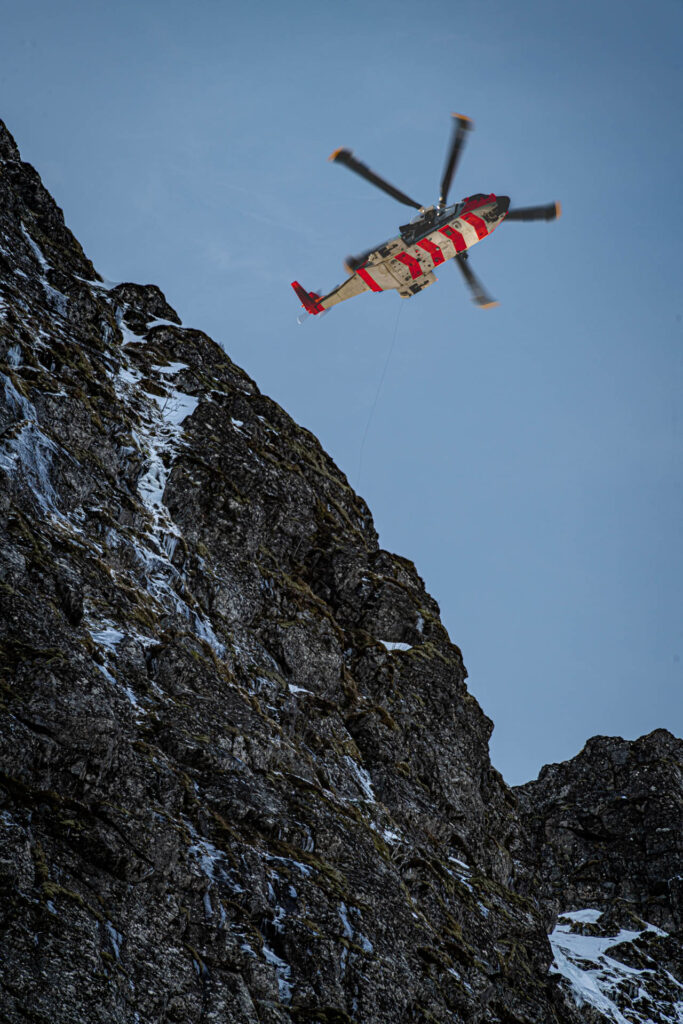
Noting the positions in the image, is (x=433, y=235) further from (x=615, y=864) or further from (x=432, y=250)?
(x=615, y=864)

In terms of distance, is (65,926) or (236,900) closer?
(65,926)

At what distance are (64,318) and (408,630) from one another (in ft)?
82.9

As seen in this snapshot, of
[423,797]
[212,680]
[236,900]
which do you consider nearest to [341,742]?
[423,797]

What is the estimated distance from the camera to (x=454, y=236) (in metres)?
47.8

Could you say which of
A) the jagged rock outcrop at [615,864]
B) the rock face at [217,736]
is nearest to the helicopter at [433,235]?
the rock face at [217,736]

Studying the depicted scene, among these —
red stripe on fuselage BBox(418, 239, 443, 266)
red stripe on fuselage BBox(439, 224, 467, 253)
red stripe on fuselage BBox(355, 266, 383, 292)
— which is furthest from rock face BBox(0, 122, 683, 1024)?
red stripe on fuselage BBox(439, 224, 467, 253)

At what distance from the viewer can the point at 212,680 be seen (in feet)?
120

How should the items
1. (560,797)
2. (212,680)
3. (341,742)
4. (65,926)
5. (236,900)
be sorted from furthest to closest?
Answer: (560,797) < (341,742) < (212,680) < (236,900) < (65,926)

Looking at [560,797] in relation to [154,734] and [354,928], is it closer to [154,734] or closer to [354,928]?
[354,928]

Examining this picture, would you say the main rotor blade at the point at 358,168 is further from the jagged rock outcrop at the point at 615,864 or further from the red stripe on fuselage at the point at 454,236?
the jagged rock outcrop at the point at 615,864

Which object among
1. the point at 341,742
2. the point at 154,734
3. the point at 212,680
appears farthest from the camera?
the point at 341,742

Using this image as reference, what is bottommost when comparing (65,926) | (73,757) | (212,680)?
(65,926)

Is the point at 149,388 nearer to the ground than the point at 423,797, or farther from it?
farther from it

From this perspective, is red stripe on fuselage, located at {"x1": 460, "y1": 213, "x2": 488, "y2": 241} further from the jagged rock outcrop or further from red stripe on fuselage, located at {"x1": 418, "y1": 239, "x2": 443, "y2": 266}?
the jagged rock outcrop
